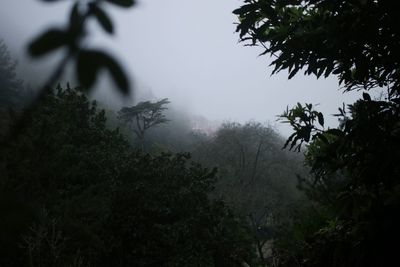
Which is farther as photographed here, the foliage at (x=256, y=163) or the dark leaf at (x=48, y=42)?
the foliage at (x=256, y=163)

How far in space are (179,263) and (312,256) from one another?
22.7 ft

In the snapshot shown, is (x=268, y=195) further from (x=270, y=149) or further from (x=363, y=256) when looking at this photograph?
(x=363, y=256)

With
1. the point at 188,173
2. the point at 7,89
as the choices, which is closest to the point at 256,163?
the point at 7,89

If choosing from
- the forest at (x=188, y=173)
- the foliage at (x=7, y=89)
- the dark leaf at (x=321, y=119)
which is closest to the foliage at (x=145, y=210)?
the forest at (x=188, y=173)

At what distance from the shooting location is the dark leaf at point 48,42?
47 cm

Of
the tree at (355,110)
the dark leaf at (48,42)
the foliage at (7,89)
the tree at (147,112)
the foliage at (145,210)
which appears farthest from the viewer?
the tree at (147,112)

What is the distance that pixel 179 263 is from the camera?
10891mm

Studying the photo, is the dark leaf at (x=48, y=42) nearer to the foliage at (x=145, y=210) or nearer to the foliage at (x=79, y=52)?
the foliage at (x=79, y=52)

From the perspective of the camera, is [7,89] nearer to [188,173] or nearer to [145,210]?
[188,173]

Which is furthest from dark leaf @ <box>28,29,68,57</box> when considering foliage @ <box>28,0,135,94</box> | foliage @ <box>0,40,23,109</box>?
foliage @ <box>0,40,23,109</box>

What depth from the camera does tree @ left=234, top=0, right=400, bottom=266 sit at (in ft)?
9.34

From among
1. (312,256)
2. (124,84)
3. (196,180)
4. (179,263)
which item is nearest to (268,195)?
(196,180)

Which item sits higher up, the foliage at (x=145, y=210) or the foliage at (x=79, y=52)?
the foliage at (x=145, y=210)

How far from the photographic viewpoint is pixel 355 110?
3.28 metres
